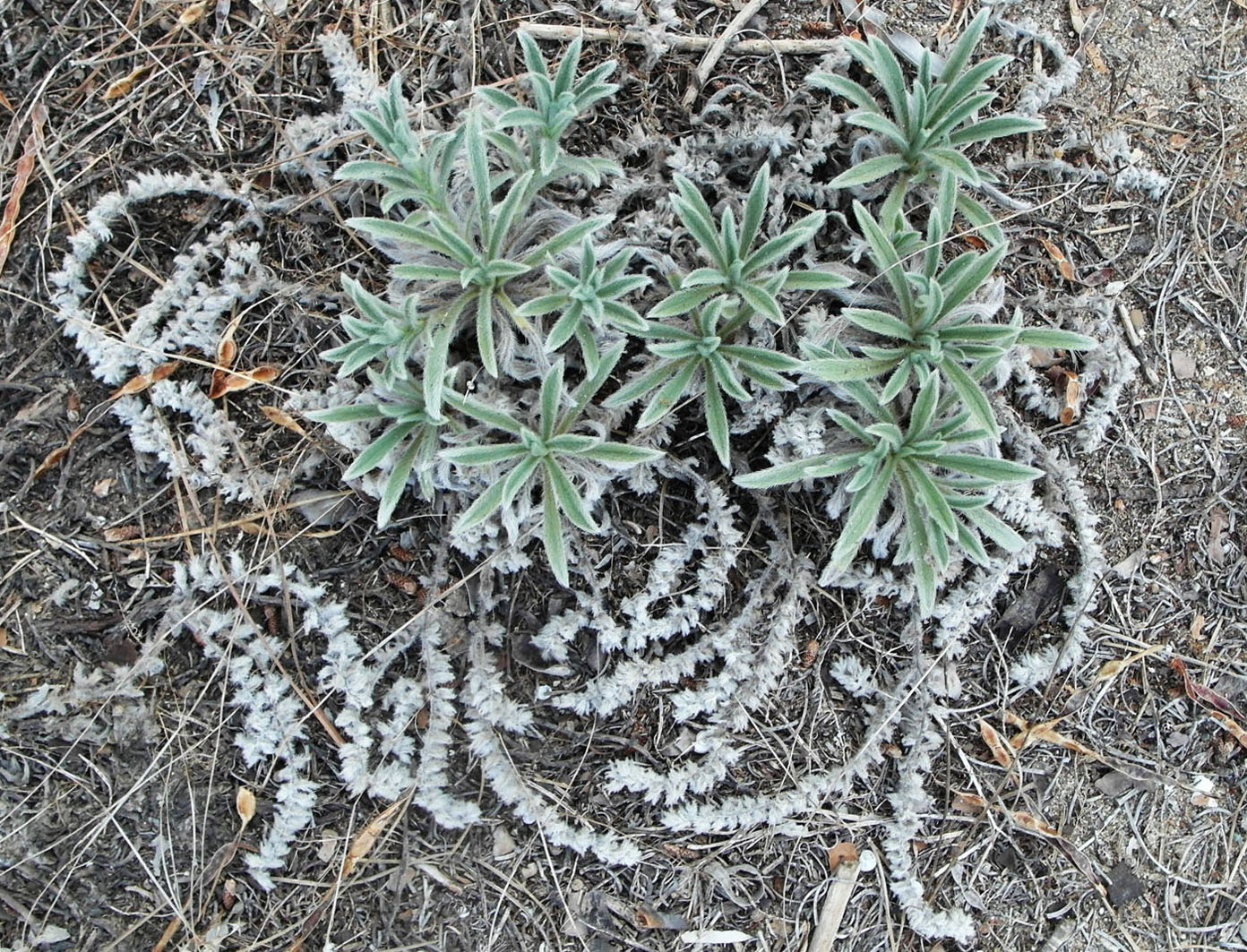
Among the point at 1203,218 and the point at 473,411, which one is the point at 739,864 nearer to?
the point at 473,411

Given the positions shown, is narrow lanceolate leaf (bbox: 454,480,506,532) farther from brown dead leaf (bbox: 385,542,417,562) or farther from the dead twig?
the dead twig

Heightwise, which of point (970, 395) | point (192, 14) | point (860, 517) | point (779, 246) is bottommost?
point (860, 517)

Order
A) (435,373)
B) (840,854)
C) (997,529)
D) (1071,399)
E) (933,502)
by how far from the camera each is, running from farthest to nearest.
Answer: (1071,399) → (840,854) → (997,529) → (933,502) → (435,373)

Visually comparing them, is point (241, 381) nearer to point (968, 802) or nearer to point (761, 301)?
point (761, 301)

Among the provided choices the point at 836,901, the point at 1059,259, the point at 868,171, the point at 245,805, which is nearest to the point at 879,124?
the point at 868,171

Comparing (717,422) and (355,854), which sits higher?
(717,422)


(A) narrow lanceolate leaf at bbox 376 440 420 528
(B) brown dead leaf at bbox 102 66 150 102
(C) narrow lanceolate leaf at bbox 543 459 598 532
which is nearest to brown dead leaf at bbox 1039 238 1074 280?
(C) narrow lanceolate leaf at bbox 543 459 598 532
